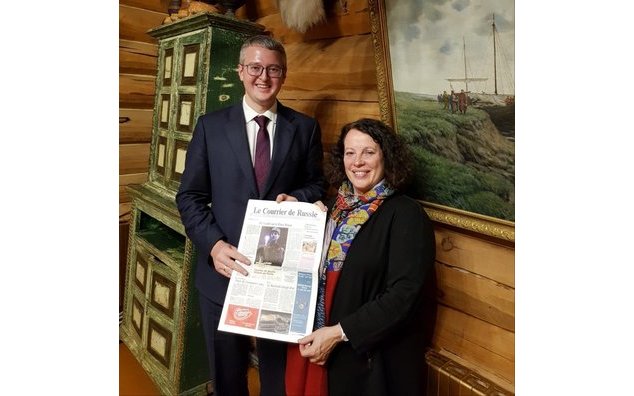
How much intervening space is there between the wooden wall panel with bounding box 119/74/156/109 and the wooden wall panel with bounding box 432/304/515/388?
1.52 m

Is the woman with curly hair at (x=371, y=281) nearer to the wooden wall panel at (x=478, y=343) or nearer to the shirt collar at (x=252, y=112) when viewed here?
the wooden wall panel at (x=478, y=343)

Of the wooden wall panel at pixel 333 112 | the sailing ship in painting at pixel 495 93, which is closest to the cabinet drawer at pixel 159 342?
the wooden wall panel at pixel 333 112

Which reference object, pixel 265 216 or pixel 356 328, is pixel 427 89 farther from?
pixel 356 328

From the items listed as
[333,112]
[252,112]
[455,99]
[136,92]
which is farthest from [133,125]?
[455,99]

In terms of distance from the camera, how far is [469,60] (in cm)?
111

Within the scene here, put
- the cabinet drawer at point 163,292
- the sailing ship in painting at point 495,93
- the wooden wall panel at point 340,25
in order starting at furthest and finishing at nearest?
the cabinet drawer at point 163,292 → the wooden wall panel at point 340,25 → the sailing ship in painting at point 495,93

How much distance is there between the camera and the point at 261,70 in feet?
4.20

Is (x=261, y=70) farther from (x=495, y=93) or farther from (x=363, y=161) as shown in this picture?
(x=495, y=93)

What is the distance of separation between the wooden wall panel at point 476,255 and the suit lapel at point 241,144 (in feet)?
2.03

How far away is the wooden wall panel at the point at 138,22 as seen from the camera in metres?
1.73

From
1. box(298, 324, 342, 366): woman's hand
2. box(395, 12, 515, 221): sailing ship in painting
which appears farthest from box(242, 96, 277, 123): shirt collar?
box(298, 324, 342, 366): woman's hand

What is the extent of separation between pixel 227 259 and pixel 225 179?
26 centimetres

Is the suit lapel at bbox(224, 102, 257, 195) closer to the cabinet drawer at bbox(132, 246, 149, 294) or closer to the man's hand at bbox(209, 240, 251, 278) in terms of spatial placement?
the man's hand at bbox(209, 240, 251, 278)
